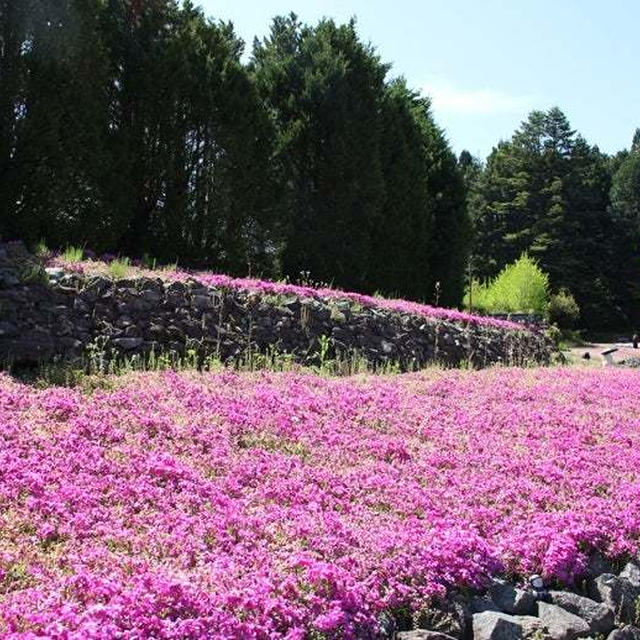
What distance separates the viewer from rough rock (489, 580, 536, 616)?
4.32 m

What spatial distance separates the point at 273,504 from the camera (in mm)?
4863

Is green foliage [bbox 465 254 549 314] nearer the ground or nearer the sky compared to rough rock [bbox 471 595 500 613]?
nearer the sky

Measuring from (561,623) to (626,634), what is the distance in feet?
1.55

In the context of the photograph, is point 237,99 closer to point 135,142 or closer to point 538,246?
point 135,142

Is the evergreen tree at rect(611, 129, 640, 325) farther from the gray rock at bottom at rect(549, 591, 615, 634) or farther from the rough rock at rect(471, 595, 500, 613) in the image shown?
the rough rock at rect(471, 595, 500, 613)

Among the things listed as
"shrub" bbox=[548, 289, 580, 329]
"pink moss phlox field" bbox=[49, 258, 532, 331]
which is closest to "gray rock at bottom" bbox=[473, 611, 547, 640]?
"pink moss phlox field" bbox=[49, 258, 532, 331]

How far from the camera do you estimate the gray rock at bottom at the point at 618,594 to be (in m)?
4.58

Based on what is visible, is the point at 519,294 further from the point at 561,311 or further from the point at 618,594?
the point at 618,594

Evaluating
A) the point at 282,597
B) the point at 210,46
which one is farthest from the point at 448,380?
the point at 210,46

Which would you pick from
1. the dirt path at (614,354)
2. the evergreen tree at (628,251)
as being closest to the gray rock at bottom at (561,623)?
the dirt path at (614,354)

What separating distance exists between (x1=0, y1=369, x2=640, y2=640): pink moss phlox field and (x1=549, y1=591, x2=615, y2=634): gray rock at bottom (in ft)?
0.51

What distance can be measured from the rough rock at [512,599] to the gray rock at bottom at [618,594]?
0.52 m

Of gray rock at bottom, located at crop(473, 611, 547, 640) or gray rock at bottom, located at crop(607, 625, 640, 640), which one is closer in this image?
gray rock at bottom, located at crop(473, 611, 547, 640)

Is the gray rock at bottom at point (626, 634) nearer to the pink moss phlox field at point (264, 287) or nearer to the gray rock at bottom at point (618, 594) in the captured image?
the gray rock at bottom at point (618, 594)
